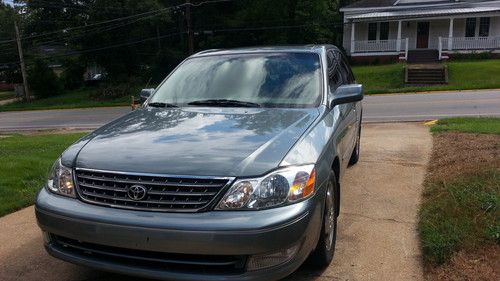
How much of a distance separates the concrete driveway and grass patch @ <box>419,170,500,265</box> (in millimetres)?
131

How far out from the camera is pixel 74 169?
333 centimetres

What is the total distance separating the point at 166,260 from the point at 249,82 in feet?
7.03

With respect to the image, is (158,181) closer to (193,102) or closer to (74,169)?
(74,169)

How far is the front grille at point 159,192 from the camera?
2.95m

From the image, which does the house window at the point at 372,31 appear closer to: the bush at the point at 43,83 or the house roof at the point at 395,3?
the house roof at the point at 395,3

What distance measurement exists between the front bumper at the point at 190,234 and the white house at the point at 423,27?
111 feet

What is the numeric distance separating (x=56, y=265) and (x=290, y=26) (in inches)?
1520

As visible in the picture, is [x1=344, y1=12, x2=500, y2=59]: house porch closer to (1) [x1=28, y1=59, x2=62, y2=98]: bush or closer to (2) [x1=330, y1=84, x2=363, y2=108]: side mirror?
(1) [x1=28, y1=59, x2=62, y2=98]: bush

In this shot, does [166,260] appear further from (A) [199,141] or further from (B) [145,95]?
(B) [145,95]

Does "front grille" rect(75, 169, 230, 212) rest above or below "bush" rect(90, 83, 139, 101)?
above

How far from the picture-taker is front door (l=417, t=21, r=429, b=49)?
124ft

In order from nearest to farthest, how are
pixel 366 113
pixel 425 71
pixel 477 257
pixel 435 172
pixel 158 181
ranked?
1. pixel 158 181
2. pixel 477 257
3. pixel 435 172
4. pixel 366 113
5. pixel 425 71

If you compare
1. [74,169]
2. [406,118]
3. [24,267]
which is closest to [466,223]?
[74,169]

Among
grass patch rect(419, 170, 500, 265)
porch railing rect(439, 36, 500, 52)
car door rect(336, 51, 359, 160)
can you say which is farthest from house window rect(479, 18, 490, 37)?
grass patch rect(419, 170, 500, 265)
